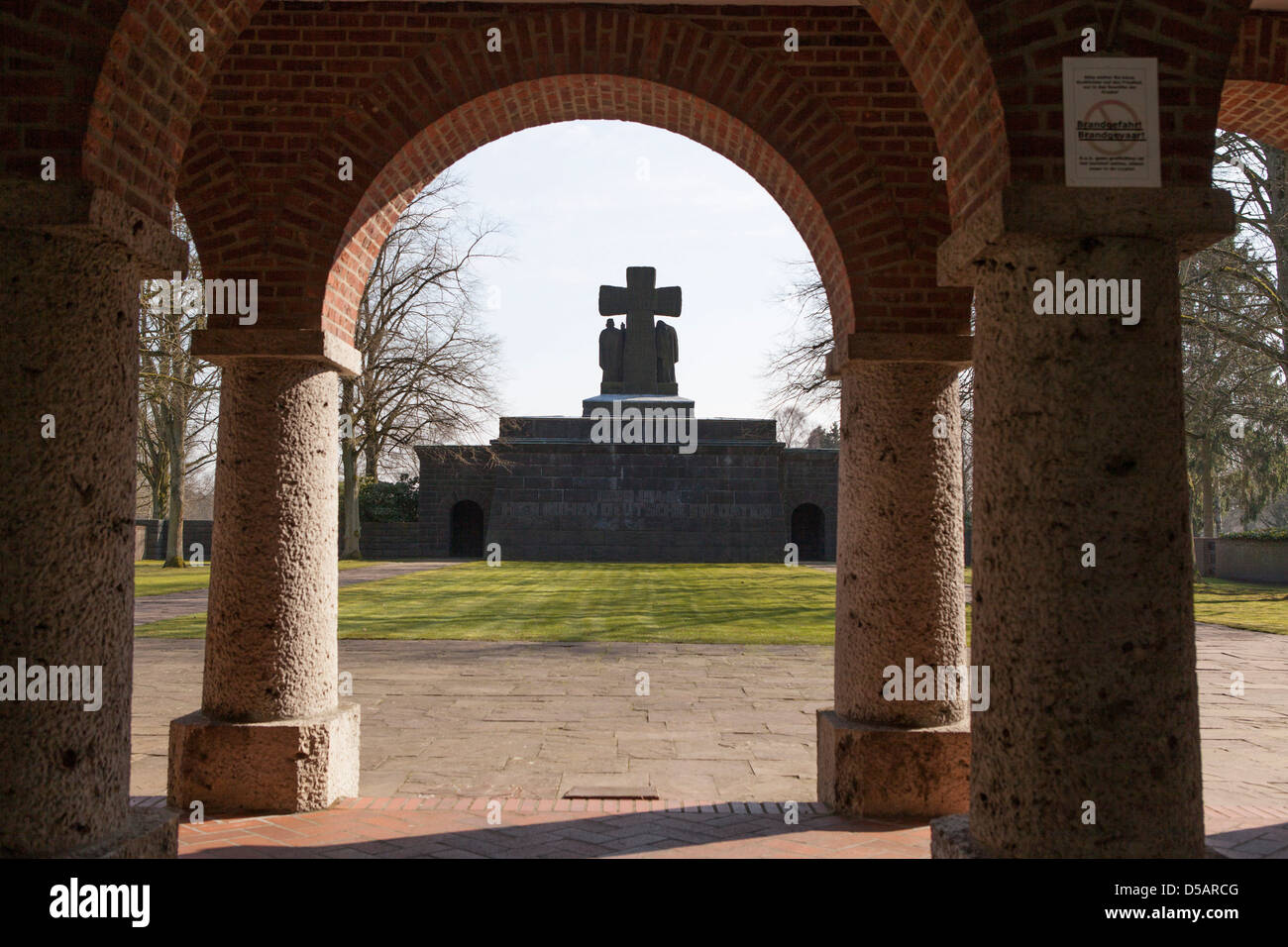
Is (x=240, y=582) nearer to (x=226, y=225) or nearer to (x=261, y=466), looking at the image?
(x=261, y=466)

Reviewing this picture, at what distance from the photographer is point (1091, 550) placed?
289 cm

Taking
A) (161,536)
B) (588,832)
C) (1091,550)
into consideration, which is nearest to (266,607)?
(588,832)

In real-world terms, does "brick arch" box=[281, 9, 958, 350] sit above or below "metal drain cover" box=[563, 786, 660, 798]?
above

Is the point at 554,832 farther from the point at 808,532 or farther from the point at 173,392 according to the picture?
the point at 808,532

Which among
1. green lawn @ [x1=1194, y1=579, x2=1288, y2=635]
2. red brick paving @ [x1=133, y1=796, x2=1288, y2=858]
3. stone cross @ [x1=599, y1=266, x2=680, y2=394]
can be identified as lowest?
green lawn @ [x1=1194, y1=579, x2=1288, y2=635]

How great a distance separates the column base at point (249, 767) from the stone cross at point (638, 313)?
28548mm

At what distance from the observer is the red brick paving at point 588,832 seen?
14.5 feet

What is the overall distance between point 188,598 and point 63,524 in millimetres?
16011

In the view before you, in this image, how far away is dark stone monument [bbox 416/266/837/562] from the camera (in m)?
29.7

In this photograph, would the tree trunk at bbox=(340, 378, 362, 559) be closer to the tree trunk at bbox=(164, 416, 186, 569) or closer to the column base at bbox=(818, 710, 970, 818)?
the tree trunk at bbox=(164, 416, 186, 569)

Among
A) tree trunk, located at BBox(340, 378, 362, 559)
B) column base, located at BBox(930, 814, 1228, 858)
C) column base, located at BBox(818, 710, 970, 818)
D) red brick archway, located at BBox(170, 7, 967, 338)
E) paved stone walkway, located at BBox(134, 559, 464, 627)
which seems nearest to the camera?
column base, located at BBox(930, 814, 1228, 858)

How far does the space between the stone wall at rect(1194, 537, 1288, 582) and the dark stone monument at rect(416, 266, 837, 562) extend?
977cm

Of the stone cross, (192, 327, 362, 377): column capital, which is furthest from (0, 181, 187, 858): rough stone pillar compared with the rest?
the stone cross
